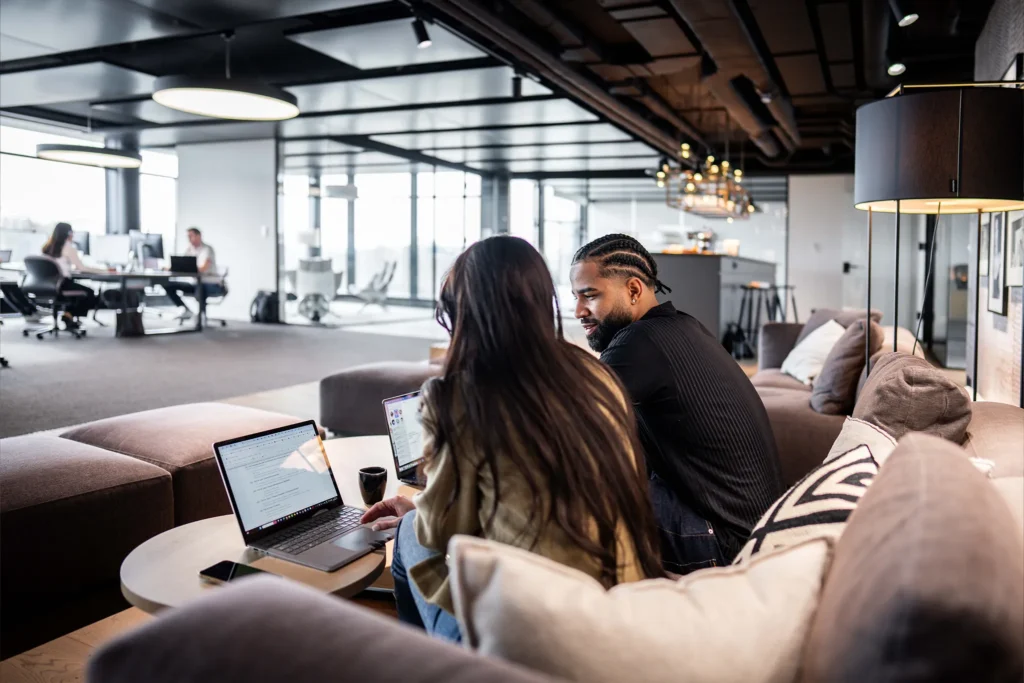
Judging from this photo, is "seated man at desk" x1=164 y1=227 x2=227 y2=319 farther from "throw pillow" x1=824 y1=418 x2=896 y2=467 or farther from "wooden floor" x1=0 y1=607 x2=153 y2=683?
"throw pillow" x1=824 y1=418 x2=896 y2=467

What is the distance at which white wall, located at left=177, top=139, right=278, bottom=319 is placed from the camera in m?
11.5

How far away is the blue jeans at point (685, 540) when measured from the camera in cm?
166

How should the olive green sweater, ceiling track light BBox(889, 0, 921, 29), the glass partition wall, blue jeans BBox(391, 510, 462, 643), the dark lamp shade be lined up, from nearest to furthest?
1. the olive green sweater
2. blue jeans BBox(391, 510, 462, 643)
3. the dark lamp shade
4. ceiling track light BBox(889, 0, 921, 29)
5. the glass partition wall

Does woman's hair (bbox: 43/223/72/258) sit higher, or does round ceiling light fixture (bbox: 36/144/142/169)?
round ceiling light fixture (bbox: 36/144/142/169)

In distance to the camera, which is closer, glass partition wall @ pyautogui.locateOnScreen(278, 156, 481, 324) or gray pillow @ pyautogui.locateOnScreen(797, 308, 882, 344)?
gray pillow @ pyautogui.locateOnScreen(797, 308, 882, 344)

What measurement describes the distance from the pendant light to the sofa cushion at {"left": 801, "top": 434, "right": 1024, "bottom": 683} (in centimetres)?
615

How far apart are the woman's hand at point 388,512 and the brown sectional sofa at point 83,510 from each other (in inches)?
41.6

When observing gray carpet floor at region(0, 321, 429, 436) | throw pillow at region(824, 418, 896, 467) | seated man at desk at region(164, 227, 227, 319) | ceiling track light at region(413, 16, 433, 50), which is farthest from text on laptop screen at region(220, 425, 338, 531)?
seated man at desk at region(164, 227, 227, 319)

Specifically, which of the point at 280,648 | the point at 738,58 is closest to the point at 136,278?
the point at 738,58

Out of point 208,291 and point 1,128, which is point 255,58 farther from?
point 1,128

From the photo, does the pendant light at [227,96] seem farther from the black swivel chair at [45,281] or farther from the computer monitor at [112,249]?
the computer monitor at [112,249]

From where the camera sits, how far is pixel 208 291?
11.1m

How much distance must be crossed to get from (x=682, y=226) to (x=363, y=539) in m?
14.1

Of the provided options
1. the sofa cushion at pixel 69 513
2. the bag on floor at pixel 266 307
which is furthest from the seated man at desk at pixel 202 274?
the sofa cushion at pixel 69 513
